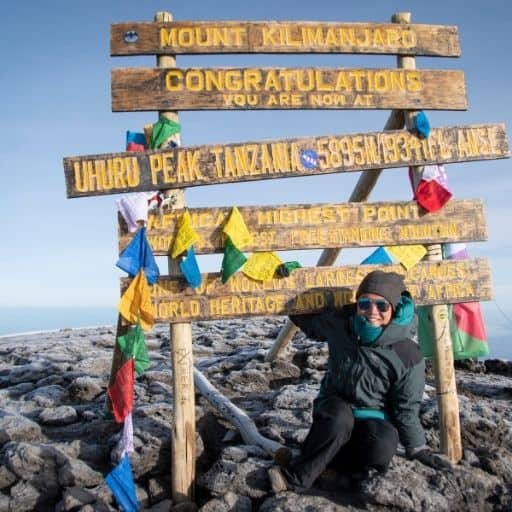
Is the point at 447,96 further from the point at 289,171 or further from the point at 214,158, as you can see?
the point at 214,158

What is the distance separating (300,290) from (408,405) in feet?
4.37

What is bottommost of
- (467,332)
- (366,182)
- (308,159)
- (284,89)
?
(467,332)

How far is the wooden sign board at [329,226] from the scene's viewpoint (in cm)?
453

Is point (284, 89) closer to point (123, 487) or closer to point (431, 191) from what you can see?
point (431, 191)

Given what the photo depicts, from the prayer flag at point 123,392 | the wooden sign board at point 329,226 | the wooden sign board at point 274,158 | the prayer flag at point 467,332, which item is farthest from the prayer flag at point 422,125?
the prayer flag at point 123,392

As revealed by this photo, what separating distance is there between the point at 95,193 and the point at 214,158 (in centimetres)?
107

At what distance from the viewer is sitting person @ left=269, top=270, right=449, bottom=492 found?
4031 millimetres

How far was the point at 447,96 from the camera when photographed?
198 inches

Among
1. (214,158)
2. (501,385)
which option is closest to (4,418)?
(214,158)

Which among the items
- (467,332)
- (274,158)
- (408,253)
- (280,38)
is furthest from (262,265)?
(467,332)

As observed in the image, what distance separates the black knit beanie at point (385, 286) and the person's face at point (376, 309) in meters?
0.04

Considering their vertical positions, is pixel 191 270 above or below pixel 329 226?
below

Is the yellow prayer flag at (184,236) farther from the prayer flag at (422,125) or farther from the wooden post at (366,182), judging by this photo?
the prayer flag at (422,125)

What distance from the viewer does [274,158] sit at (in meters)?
4.62
